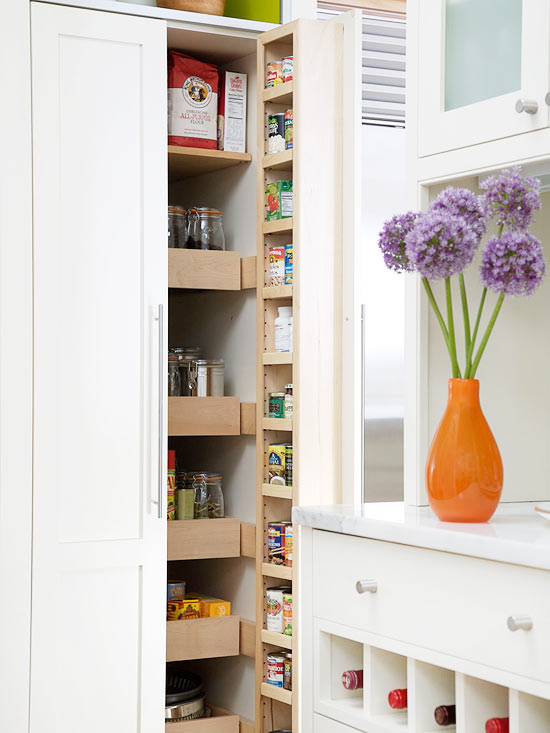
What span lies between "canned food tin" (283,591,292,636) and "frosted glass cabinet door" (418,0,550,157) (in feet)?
4.75

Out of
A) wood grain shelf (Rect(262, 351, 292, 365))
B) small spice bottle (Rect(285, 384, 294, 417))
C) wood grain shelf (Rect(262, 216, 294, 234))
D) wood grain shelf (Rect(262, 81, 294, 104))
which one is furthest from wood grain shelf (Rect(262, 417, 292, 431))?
wood grain shelf (Rect(262, 81, 294, 104))

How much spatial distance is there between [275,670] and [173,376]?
0.88 metres

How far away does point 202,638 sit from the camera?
9.84 ft

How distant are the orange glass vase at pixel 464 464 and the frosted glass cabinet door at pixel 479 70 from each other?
0.43 meters

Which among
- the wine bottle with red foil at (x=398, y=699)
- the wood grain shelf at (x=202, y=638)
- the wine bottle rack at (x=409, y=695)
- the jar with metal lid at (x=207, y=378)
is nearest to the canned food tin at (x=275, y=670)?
the wood grain shelf at (x=202, y=638)

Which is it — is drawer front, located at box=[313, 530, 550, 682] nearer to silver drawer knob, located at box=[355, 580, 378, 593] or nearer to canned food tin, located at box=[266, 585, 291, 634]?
silver drawer knob, located at box=[355, 580, 378, 593]

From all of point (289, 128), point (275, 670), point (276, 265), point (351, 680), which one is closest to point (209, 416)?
point (276, 265)

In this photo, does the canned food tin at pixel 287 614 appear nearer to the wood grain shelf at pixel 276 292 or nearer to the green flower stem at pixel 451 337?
the wood grain shelf at pixel 276 292

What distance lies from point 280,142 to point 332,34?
322 millimetres

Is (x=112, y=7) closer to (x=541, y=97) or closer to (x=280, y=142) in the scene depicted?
(x=280, y=142)

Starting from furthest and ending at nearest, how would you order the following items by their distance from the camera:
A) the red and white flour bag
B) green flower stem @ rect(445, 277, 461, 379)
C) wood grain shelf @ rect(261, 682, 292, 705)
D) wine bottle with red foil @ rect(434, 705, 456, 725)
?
the red and white flour bag, wood grain shelf @ rect(261, 682, 292, 705), green flower stem @ rect(445, 277, 461, 379), wine bottle with red foil @ rect(434, 705, 456, 725)

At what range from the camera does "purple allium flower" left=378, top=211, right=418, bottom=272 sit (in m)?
1.67

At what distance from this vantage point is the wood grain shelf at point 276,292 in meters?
2.88

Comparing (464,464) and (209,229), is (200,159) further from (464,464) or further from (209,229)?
(464,464)
